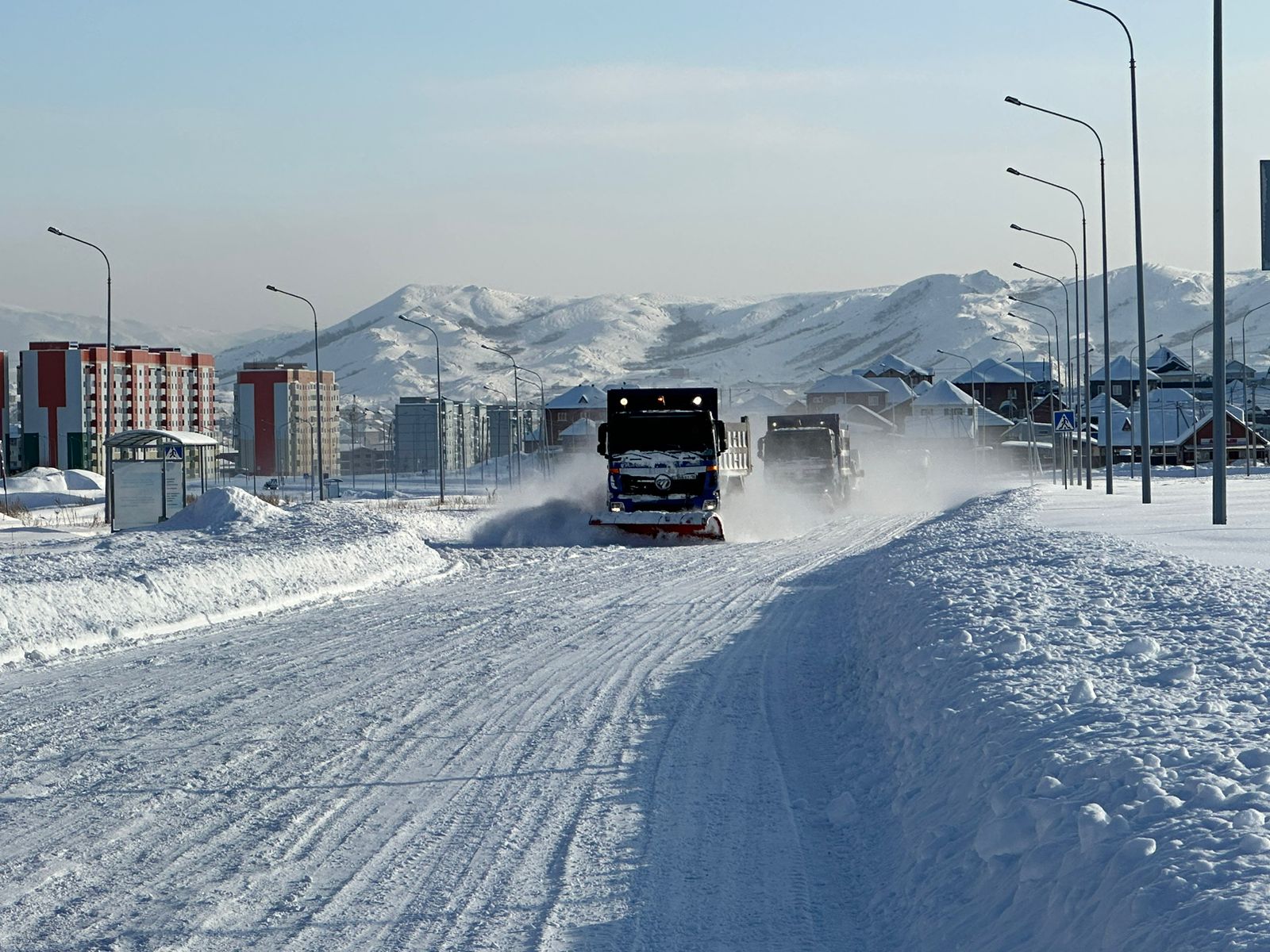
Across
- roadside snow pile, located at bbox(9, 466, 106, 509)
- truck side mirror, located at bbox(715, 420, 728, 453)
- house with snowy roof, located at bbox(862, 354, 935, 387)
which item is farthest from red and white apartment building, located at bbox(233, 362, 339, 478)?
truck side mirror, located at bbox(715, 420, 728, 453)

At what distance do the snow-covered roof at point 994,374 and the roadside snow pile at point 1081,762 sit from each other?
156982mm

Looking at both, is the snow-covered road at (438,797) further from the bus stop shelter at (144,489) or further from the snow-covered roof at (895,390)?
the snow-covered roof at (895,390)

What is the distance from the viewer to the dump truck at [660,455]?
31875mm

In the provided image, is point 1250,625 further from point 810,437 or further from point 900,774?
point 810,437

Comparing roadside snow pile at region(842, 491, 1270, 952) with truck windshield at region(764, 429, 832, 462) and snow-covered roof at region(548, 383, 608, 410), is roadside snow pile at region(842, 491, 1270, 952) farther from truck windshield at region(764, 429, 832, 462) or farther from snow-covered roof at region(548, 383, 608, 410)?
snow-covered roof at region(548, 383, 608, 410)

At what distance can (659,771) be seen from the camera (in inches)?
365

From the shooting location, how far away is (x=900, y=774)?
8570 mm

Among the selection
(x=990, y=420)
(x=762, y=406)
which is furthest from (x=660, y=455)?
(x=762, y=406)

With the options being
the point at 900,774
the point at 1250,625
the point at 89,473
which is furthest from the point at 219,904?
the point at 89,473

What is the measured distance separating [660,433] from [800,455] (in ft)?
49.3

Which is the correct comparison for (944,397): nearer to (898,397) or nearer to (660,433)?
(898,397)

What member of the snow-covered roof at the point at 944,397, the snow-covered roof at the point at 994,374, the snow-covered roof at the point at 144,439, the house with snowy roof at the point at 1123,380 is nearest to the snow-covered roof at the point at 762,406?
the snow-covered roof at the point at 944,397

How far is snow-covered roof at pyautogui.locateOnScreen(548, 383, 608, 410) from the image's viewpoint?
524 ft

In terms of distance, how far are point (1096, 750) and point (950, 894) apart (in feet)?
3.85
